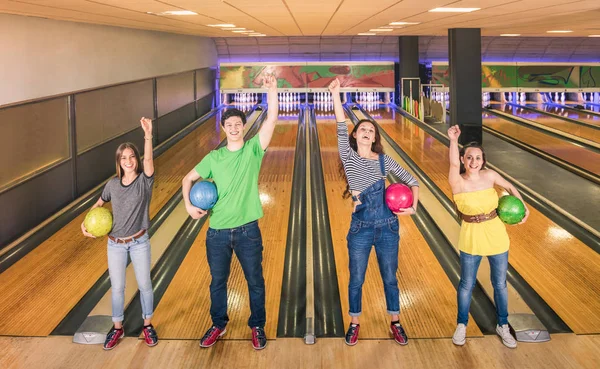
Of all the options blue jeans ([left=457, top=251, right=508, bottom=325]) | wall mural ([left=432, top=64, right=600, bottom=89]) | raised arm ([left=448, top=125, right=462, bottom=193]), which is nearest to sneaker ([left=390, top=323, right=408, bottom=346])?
blue jeans ([left=457, top=251, right=508, bottom=325])

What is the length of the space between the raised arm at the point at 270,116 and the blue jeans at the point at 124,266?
97cm

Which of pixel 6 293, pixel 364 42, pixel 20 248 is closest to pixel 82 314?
pixel 6 293

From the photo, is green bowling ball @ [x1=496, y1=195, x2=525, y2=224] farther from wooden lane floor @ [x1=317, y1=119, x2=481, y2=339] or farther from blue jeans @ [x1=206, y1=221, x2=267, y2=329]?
blue jeans @ [x1=206, y1=221, x2=267, y2=329]

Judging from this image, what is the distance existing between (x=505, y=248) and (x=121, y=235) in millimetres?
2338

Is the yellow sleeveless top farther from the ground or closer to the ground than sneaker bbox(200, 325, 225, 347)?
farther from the ground

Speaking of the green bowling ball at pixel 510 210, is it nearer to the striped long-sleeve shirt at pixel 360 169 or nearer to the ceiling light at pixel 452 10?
the striped long-sleeve shirt at pixel 360 169

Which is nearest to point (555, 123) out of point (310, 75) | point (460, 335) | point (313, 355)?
point (310, 75)

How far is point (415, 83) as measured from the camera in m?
15.9

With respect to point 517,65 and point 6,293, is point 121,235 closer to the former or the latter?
point 6,293

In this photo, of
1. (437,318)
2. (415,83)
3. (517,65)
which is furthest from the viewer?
(517,65)

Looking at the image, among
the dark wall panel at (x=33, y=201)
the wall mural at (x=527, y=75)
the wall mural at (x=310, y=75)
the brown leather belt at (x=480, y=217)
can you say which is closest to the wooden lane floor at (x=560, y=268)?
the brown leather belt at (x=480, y=217)

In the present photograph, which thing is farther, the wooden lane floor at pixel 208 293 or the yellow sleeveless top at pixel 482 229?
the wooden lane floor at pixel 208 293

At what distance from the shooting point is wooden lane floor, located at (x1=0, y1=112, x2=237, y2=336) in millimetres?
3961

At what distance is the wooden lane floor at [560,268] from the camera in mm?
3928
